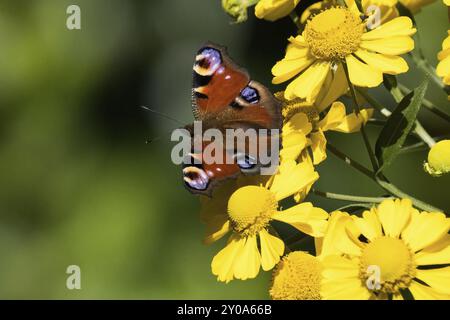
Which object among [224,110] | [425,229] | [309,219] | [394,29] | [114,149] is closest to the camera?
[425,229]

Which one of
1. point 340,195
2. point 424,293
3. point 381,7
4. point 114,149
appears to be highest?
point 114,149

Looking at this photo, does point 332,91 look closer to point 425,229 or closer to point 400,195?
point 400,195

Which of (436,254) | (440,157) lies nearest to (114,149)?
(440,157)

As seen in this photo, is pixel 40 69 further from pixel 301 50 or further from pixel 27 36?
pixel 301 50

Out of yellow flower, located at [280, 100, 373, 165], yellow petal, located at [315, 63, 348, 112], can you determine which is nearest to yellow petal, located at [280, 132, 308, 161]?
yellow flower, located at [280, 100, 373, 165]

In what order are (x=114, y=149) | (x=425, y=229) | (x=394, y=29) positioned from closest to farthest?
(x=425, y=229)
(x=394, y=29)
(x=114, y=149)

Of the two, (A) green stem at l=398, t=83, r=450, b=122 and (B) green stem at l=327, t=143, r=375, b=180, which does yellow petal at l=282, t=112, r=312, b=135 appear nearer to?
(B) green stem at l=327, t=143, r=375, b=180
